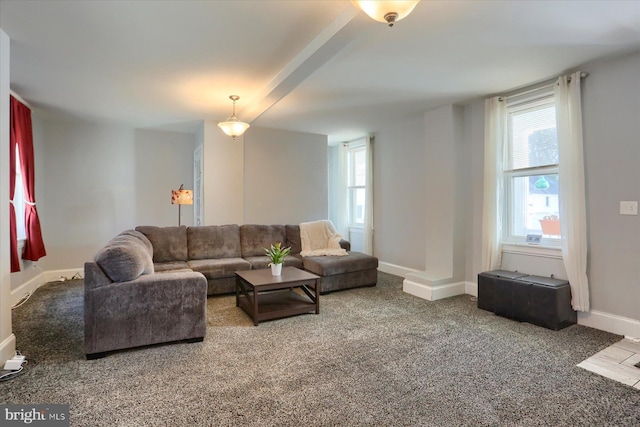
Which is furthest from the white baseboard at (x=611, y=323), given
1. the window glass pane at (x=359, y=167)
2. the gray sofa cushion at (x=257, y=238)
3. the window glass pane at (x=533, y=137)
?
the window glass pane at (x=359, y=167)

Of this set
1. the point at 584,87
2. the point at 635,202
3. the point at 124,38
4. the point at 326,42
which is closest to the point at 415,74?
the point at 326,42

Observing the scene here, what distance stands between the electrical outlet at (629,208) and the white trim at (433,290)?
1.94 m

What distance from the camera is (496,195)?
4.05 m

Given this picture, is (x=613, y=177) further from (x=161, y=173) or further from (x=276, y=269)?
(x=161, y=173)

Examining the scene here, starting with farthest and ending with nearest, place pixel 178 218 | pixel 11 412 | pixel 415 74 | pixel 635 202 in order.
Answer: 1. pixel 178 218
2. pixel 415 74
3. pixel 635 202
4. pixel 11 412

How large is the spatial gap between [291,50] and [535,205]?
10.5 ft

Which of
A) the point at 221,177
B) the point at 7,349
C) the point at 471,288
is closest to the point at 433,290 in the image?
the point at 471,288

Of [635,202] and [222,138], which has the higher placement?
[222,138]

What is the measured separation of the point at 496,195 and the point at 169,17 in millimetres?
3813

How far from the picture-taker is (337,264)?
4551 millimetres

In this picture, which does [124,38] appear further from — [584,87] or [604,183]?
[604,183]

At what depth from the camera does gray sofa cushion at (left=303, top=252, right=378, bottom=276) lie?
4484mm

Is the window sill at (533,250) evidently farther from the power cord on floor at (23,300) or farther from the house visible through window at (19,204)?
the house visible through window at (19,204)

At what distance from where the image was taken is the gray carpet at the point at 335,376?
6.16 ft
